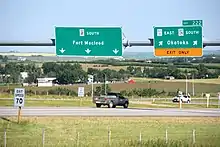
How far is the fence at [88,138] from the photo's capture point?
Result: 2128cm

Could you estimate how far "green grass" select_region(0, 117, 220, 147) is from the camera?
71.9ft

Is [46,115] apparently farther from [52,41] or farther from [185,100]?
[185,100]

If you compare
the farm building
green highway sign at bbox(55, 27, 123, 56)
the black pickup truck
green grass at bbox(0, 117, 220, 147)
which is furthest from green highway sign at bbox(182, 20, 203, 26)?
the farm building

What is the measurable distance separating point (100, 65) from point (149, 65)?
871 cm

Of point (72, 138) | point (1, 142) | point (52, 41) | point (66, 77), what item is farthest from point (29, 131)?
point (66, 77)

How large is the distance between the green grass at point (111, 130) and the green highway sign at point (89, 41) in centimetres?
438

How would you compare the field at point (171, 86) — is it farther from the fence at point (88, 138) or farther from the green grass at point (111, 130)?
the fence at point (88, 138)

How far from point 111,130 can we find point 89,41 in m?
6.94

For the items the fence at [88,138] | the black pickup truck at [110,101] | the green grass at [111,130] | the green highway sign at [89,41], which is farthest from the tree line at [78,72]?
the fence at [88,138]

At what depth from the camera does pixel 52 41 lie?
3131cm

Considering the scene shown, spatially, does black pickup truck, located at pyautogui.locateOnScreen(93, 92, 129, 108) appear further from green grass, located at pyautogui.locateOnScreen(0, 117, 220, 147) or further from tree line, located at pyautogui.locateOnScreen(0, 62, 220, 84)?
tree line, located at pyautogui.locateOnScreen(0, 62, 220, 84)

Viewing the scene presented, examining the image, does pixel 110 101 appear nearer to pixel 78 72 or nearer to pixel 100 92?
pixel 78 72

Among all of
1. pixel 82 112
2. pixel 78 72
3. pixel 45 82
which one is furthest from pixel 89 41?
pixel 78 72

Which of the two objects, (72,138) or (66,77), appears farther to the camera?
(66,77)
